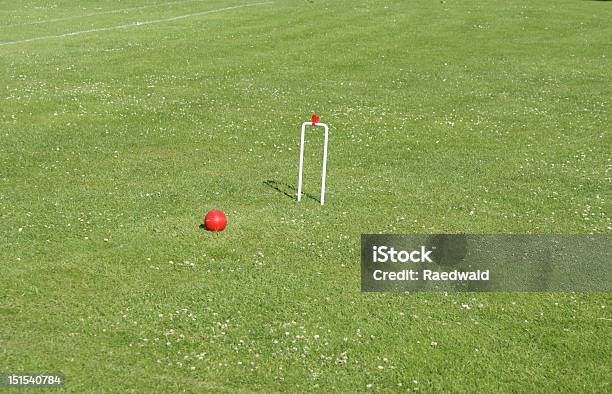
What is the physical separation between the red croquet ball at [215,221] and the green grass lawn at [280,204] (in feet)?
0.67

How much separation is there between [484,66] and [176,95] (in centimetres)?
1303

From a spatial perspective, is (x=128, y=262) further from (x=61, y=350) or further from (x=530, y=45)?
(x=530, y=45)

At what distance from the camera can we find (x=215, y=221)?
14141mm

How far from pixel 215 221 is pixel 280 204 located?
198 cm

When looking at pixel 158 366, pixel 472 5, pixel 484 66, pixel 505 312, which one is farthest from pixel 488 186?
pixel 472 5

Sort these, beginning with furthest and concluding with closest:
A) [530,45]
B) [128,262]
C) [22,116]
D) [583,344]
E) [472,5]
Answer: [472,5]
[530,45]
[22,116]
[128,262]
[583,344]

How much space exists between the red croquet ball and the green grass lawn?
0.67 ft

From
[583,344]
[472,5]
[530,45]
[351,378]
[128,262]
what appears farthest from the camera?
[472,5]

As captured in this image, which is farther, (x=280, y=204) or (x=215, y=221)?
(x=280, y=204)

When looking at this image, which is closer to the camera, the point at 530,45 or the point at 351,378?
the point at 351,378

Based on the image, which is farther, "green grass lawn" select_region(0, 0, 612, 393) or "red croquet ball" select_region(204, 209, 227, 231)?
"red croquet ball" select_region(204, 209, 227, 231)

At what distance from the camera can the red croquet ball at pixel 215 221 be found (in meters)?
14.1

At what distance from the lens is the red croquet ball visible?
1415 centimetres

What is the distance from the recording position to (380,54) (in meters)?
32.9
